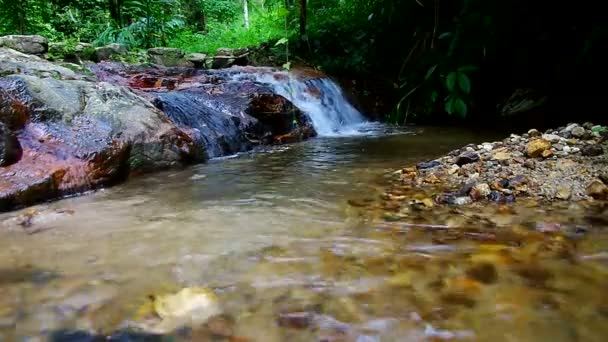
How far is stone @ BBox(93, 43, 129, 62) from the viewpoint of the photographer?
827 centimetres

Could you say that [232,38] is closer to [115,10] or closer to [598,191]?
[115,10]

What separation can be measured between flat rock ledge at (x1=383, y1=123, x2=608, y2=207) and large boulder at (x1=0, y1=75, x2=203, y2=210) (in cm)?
200

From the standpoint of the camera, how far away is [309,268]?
175cm

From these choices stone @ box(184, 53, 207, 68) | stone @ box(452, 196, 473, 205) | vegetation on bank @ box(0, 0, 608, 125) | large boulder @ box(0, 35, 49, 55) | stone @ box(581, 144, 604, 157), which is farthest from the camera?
stone @ box(184, 53, 207, 68)

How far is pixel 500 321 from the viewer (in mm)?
1343

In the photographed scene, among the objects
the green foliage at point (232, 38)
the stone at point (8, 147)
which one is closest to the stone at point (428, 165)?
the stone at point (8, 147)

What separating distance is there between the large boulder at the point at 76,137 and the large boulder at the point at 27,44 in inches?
157

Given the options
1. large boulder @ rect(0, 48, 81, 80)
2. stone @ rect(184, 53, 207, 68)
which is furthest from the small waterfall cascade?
large boulder @ rect(0, 48, 81, 80)

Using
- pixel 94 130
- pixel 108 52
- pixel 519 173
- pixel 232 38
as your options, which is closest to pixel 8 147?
pixel 94 130

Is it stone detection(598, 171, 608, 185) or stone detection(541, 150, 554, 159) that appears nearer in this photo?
stone detection(598, 171, 608, 185)

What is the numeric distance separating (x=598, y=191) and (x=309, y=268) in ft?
5.51

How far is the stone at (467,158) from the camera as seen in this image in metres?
3.25

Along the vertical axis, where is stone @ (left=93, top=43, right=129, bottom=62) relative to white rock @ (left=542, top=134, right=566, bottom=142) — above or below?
above

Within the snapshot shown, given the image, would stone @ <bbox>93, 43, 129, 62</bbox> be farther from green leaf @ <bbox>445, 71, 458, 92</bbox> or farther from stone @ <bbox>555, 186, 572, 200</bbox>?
stone @ <bbox>555, 186, 572, 200</bbox>
